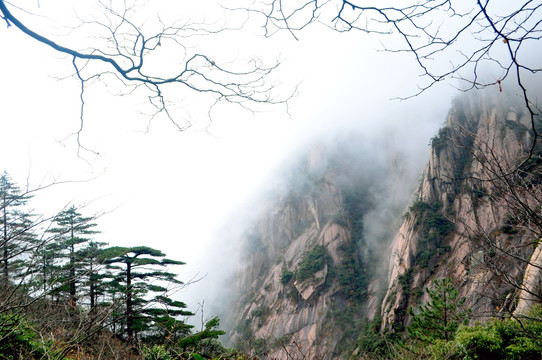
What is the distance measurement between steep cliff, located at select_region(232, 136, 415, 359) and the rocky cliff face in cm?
19

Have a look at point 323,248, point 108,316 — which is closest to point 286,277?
point 323,248

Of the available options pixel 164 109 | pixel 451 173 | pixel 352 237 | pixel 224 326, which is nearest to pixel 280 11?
pixel 164 109

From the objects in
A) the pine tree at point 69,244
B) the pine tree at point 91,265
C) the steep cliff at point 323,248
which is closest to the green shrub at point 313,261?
the steep cliff at point 323,248

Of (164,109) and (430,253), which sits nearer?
(164,109)

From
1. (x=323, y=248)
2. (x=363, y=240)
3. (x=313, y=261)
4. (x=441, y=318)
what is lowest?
(x=313, y=261)

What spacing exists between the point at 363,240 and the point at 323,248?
722cm

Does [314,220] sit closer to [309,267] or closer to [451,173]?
[309,267]

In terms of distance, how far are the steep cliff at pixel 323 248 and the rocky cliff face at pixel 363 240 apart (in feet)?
0.62

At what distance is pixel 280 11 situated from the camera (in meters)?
2.00

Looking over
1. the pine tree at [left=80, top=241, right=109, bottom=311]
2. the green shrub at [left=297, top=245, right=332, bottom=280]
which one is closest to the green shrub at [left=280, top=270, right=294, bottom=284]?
the green shrub at [left=297, top=245, right=332, bottom=280]

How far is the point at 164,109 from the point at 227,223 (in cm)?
7150

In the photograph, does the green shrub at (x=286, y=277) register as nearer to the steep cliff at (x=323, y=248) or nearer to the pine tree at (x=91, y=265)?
the steep cliff at (x=323, y=248)

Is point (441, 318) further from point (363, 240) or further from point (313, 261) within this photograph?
point (363, 240)

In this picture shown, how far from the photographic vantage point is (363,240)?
5312 centimetres
